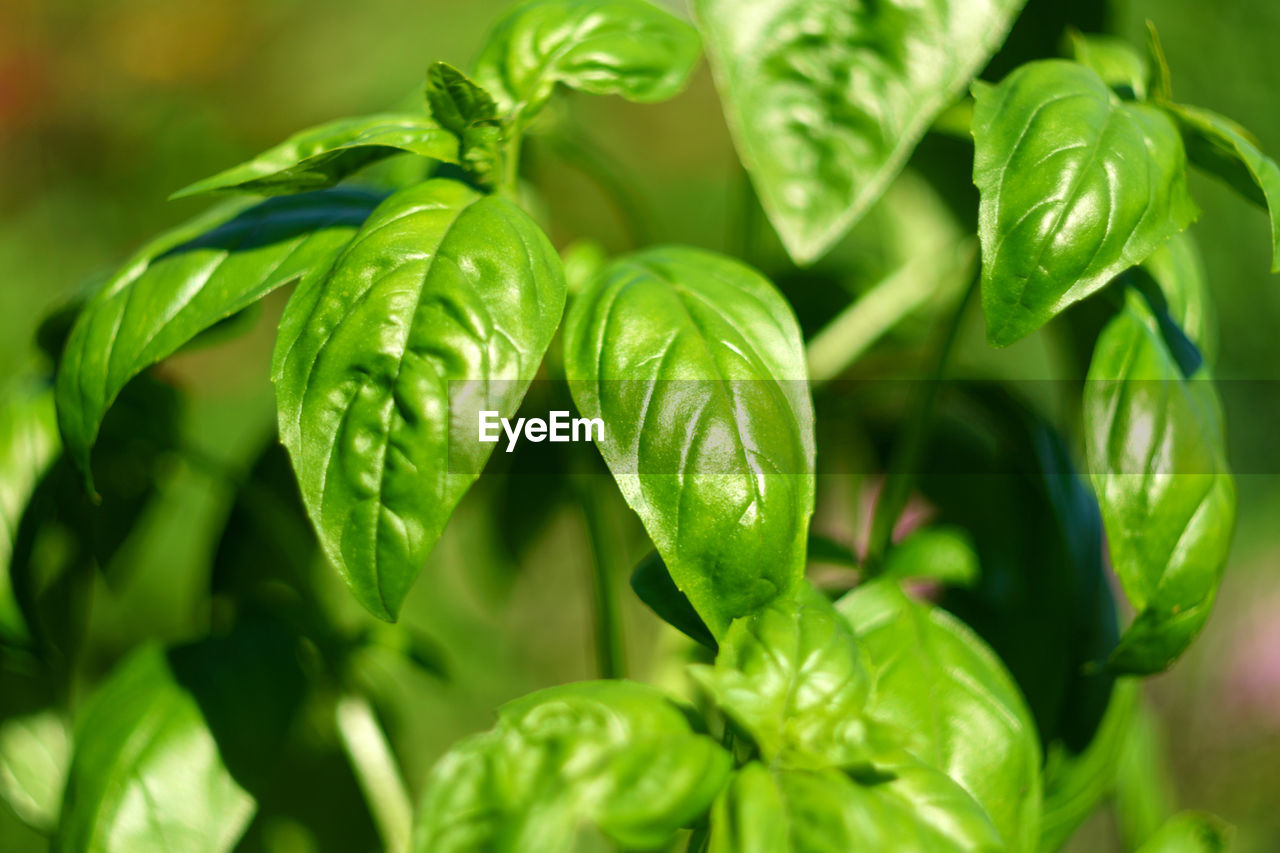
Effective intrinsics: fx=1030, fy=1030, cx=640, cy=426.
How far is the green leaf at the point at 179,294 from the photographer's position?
435 mm

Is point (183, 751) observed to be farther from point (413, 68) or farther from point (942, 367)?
point (413, 68)

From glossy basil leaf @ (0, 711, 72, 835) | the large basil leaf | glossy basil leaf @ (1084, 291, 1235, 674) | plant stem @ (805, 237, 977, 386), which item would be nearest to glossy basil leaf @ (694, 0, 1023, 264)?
glossy basil leaf @ (1084, 291, 1235, 674)

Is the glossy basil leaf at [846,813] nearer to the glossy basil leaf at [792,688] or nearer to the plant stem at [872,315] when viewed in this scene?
the glossy basil leaf at [792,688]

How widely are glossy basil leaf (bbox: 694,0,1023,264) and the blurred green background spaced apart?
1.25ft

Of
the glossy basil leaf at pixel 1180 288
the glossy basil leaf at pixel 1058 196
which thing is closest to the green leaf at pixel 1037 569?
the glossy basil leaf at pixel 1180 288

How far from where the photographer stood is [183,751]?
1.69 ft

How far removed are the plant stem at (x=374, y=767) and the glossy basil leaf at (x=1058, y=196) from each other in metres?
0.42

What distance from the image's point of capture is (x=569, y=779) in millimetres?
314

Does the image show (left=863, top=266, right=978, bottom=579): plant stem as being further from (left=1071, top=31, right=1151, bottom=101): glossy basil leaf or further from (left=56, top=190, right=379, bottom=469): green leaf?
(left=56, top=190, right=379, bottom=469): green leaf

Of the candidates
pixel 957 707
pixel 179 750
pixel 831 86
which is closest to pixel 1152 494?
pixel 957 707

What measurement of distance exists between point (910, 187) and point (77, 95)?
1.73 meters

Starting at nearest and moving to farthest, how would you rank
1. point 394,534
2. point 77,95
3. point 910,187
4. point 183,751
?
point 394,534
point 183,751
point 910,187
point 77,95

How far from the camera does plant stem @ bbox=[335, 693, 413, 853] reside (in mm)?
597

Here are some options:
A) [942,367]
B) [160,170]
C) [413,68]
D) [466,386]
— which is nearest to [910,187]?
[942,367]
